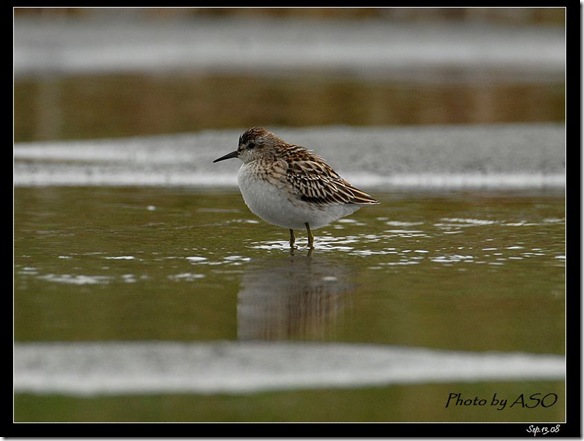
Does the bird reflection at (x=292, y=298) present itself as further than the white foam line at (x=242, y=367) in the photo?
Yes

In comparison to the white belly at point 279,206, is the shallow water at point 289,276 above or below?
below

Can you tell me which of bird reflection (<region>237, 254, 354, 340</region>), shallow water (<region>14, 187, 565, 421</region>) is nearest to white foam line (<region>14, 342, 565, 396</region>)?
shallow water (<region>14, 187, 565, 421</region>)

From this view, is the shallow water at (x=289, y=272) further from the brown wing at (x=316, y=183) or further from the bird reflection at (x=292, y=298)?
the brown wing at (x=316, y=183)

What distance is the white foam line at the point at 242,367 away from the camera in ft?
23.2

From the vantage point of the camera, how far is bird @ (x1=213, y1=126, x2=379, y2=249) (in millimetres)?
10750

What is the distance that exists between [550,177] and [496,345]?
727 centimetres

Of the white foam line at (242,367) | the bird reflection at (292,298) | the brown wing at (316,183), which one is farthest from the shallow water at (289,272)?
the brown wing at (316,183)

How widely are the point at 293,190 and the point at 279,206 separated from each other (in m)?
0.20

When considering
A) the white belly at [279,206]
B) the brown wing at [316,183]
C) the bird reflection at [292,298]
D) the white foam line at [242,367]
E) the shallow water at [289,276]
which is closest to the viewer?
the white foam line at [242,367]

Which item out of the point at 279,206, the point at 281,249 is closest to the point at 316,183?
the point at 279,206

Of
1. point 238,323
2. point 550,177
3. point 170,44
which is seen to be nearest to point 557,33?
point 170,44

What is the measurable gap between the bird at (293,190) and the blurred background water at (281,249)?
0.35m

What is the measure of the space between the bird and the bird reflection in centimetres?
43

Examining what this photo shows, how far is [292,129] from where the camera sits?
738 inches
